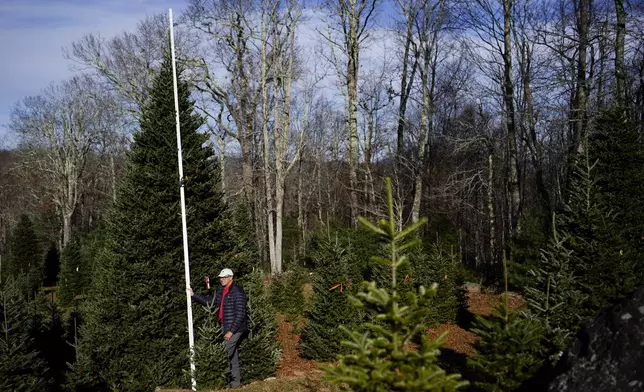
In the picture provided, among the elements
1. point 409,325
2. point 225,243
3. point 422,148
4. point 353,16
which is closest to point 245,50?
point 353,16

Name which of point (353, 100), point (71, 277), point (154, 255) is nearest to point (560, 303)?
point (154, 255)

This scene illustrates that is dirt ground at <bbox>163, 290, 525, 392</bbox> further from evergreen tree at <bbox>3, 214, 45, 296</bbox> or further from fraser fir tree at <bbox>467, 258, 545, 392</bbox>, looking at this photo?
evergreen tree at <bbox>3, 214, 45, 296</bbox>

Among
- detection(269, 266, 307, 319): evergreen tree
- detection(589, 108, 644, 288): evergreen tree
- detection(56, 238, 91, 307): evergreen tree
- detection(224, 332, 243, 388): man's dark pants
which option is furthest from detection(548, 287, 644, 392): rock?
detection(56, 238, 91, 307): evergreen tree

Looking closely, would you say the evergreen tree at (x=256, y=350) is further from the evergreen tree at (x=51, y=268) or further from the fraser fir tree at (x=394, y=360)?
the evergreen tree at (x=51, y=268)

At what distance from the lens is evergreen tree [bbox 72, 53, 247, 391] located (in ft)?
28.6

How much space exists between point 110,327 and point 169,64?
508 cm

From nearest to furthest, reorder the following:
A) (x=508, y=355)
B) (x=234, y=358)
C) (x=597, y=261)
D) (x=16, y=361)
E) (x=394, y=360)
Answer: (x=394, y=360) < (x=508, y=355) < (x=597, y=261) < (x=234, y=358) < (x=16, y=361)

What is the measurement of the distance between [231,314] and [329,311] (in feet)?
11.1

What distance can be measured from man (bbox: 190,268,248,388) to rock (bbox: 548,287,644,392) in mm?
5106

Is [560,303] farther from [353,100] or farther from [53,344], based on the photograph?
[353,100]

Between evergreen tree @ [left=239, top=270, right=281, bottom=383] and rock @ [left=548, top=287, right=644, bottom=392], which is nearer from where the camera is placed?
rock @ [left=548, top=287, right=644, bottom=392]

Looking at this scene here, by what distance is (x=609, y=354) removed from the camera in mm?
3740

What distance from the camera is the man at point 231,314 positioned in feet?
26.2

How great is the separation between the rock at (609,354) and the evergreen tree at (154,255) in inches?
254
